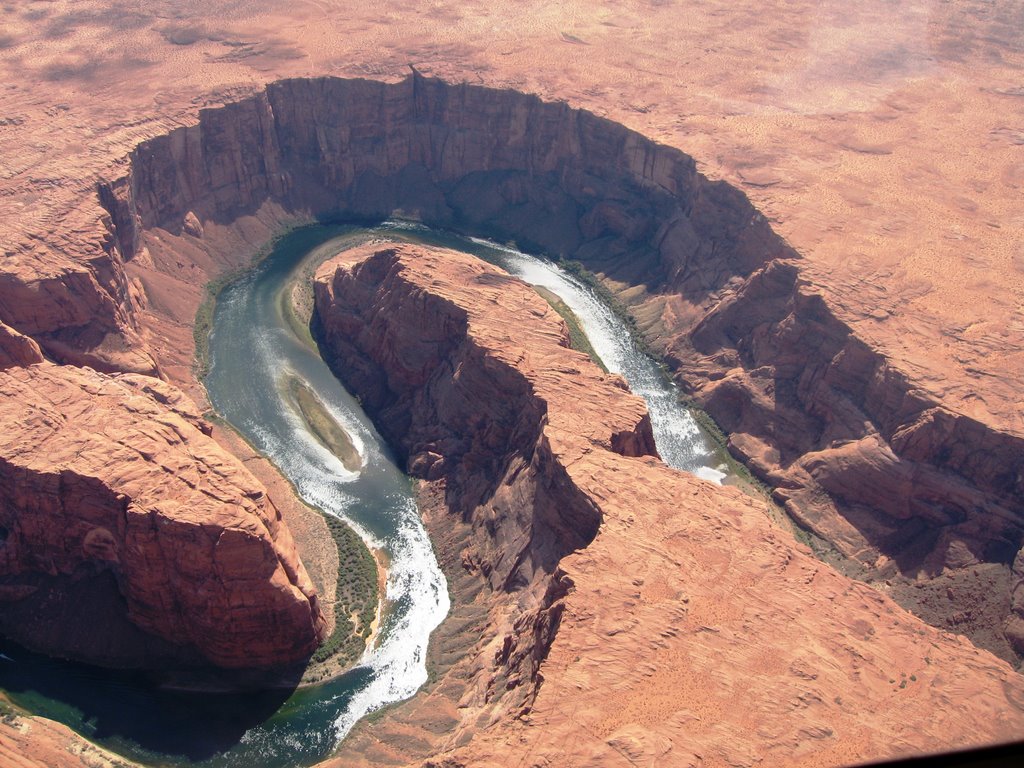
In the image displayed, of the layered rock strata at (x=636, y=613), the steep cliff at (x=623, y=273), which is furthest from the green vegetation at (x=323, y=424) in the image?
the steep cliff at (x=623, y=273)

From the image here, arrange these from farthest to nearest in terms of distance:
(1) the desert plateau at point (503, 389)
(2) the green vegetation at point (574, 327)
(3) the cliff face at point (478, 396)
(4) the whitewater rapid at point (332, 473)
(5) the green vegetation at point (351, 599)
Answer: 1. (2) the green vegetation at point (574, 327)
2. (3) the cliff face at point (478, 396)
3. (5) the green vegetation at point (351, 599)
4. (4) the whitewater rapid at point (332, 473)
5. (1) the desert plateau at point (503, 389)

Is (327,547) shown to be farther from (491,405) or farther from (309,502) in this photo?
(491,405)

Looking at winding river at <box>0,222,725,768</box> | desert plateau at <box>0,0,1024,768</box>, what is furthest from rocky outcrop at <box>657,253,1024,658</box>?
winding river at <box>0,222,725,768</box>

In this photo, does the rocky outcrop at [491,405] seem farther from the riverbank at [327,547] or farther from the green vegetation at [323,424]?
the riverbank at [327,547]

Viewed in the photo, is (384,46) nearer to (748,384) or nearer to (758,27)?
(758,27)

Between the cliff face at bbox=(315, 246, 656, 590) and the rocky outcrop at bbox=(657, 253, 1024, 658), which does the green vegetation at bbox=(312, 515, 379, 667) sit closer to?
the cliff face at bbox=(315, 246, 656, 590)

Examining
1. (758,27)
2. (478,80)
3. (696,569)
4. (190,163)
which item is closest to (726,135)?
(478,80)

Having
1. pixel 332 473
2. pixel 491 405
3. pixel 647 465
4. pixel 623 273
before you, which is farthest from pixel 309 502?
pixel 623 273
